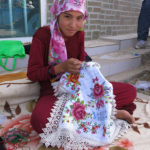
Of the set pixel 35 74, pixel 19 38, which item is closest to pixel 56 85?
pixel 35 74

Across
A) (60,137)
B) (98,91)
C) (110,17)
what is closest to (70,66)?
(98,91)

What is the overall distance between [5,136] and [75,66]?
0.65 m

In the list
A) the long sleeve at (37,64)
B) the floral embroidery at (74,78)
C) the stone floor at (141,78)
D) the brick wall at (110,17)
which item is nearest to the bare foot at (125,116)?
the floral embroidery at (74,78)

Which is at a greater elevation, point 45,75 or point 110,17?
point 110,17

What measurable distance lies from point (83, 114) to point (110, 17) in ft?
11.5

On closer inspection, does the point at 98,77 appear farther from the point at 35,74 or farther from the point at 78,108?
the point at 35,74

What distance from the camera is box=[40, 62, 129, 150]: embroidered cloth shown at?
1073 millimetres

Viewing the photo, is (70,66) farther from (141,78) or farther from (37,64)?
(141,78)

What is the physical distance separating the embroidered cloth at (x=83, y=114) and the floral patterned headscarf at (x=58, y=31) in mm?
171

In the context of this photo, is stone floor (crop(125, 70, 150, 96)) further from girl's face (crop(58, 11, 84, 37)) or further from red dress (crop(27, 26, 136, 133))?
girl's face (crop(58, 11, 84, 37))

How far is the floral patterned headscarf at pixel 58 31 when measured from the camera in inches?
47.8

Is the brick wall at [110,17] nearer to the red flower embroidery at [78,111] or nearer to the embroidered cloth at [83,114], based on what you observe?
the embroidered cloth at [83,114]

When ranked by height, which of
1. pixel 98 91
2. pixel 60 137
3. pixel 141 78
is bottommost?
pixel 141 78

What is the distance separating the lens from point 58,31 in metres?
1.29
